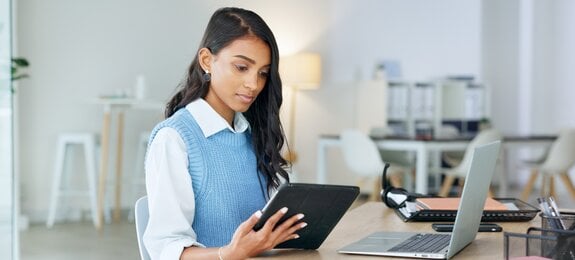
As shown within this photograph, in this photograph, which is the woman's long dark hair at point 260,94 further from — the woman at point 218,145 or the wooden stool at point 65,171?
the wooden stool at point 65,171

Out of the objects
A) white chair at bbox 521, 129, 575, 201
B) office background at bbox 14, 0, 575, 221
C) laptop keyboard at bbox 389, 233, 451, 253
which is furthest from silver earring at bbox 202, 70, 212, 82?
white chair at bbox 521, 129, 575, 201

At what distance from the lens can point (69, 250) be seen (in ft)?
17.0

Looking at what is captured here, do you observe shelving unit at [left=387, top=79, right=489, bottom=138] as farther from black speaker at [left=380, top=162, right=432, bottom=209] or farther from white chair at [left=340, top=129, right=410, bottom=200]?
black speaker at [left=380, top=162, right=432, bottom=209]

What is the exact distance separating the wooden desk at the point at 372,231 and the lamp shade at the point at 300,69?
5.72 m

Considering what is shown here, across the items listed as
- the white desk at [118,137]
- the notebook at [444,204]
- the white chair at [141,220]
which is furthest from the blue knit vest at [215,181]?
the white desk at [118,137]

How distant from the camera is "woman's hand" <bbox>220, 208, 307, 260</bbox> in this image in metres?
1.40

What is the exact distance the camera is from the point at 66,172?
6.62 m

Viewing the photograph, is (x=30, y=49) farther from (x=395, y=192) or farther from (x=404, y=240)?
(x=404, y=240)

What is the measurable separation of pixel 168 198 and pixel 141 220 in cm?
17

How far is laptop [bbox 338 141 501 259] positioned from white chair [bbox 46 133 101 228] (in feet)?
16.2

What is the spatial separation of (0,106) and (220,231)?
7.19ft

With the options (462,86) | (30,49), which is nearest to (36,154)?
(30,49)

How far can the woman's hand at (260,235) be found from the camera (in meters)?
1.40

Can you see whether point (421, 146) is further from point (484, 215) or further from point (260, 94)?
point (260, 94)
